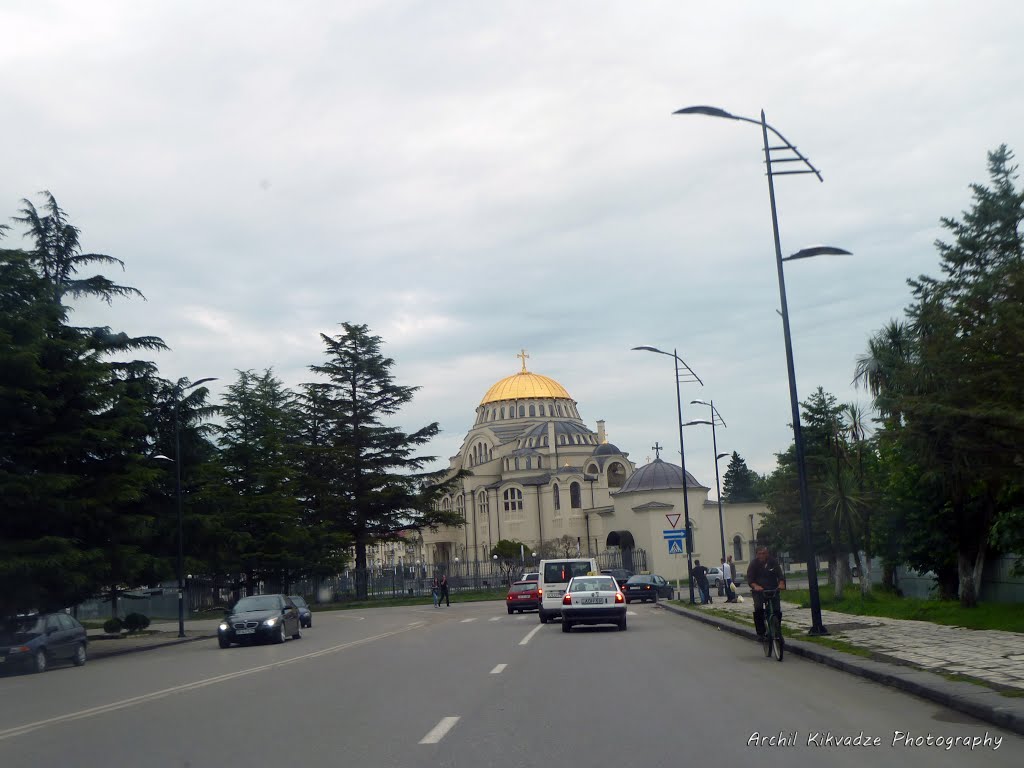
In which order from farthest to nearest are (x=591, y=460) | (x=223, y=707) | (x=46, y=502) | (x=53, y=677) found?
1. (x=591, y=460)
2. (x=46, y=502)
3. (x=53, y=677)
4. (x=223, y=707)

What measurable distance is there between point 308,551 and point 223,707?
46.9m

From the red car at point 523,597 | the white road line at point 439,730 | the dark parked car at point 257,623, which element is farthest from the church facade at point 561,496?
the white road line at point 439,730

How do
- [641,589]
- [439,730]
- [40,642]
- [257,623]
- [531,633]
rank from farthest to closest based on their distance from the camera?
1. [641,589]
2. [257,623]
3. [531,633]
4. [40,642]
5. [439,730]

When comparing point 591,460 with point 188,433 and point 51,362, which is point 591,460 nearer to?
point 188,433

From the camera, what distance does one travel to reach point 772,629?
16.0 metres

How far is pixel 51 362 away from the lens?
28.4 metres

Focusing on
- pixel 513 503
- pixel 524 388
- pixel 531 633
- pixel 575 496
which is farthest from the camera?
pixel 524 388

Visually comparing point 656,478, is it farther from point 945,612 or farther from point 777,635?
point 777,635

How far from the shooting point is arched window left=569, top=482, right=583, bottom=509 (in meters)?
110

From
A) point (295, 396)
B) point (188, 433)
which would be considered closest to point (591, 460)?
point (295, 396)

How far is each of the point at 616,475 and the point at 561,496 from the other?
726 cm

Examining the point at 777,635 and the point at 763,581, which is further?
the point at 763,581

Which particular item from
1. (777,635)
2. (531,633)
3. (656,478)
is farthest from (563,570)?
(656,478)

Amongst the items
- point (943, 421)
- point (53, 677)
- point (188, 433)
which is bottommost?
point (53, 677)
